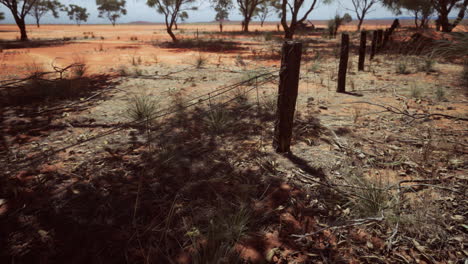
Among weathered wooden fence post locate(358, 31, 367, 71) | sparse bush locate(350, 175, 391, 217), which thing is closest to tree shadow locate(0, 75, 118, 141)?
sparse bush locate(350, 175, 391, 217)

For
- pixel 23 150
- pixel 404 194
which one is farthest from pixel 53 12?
pixel 404 194

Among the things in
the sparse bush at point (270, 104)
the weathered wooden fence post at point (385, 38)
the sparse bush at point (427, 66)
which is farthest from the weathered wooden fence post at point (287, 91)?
the weathered wooden fence post at point (385, 38)

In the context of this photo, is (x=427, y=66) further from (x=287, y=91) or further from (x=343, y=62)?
(x=287, y=91)

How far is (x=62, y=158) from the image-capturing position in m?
3.09

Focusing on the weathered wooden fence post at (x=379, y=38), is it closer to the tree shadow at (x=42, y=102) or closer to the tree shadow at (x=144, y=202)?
the tree shadow at (x=144, y=202)

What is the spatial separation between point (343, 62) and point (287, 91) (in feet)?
10.9

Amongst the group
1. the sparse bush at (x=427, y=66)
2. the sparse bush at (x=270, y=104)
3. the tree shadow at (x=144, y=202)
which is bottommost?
the tree shadow at (x=144, y=202)

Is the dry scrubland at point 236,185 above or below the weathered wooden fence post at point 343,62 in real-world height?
below

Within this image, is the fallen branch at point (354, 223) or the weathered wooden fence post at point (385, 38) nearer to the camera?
the fallen branch at point (354, 223)

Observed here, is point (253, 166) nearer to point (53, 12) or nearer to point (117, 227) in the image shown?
point (117, 227)

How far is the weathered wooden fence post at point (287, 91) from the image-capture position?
2.51 metres

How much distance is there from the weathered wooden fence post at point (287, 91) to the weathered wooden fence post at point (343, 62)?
10.3 ft

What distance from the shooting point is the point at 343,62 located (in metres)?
5.25

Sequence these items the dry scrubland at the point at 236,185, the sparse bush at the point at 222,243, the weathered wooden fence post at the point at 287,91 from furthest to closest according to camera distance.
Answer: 1. the weathered wooden fence post at the point at 287,91
2. the dry scrubland at the point at 236,185
3. the sparse bush at the point at 222,243
